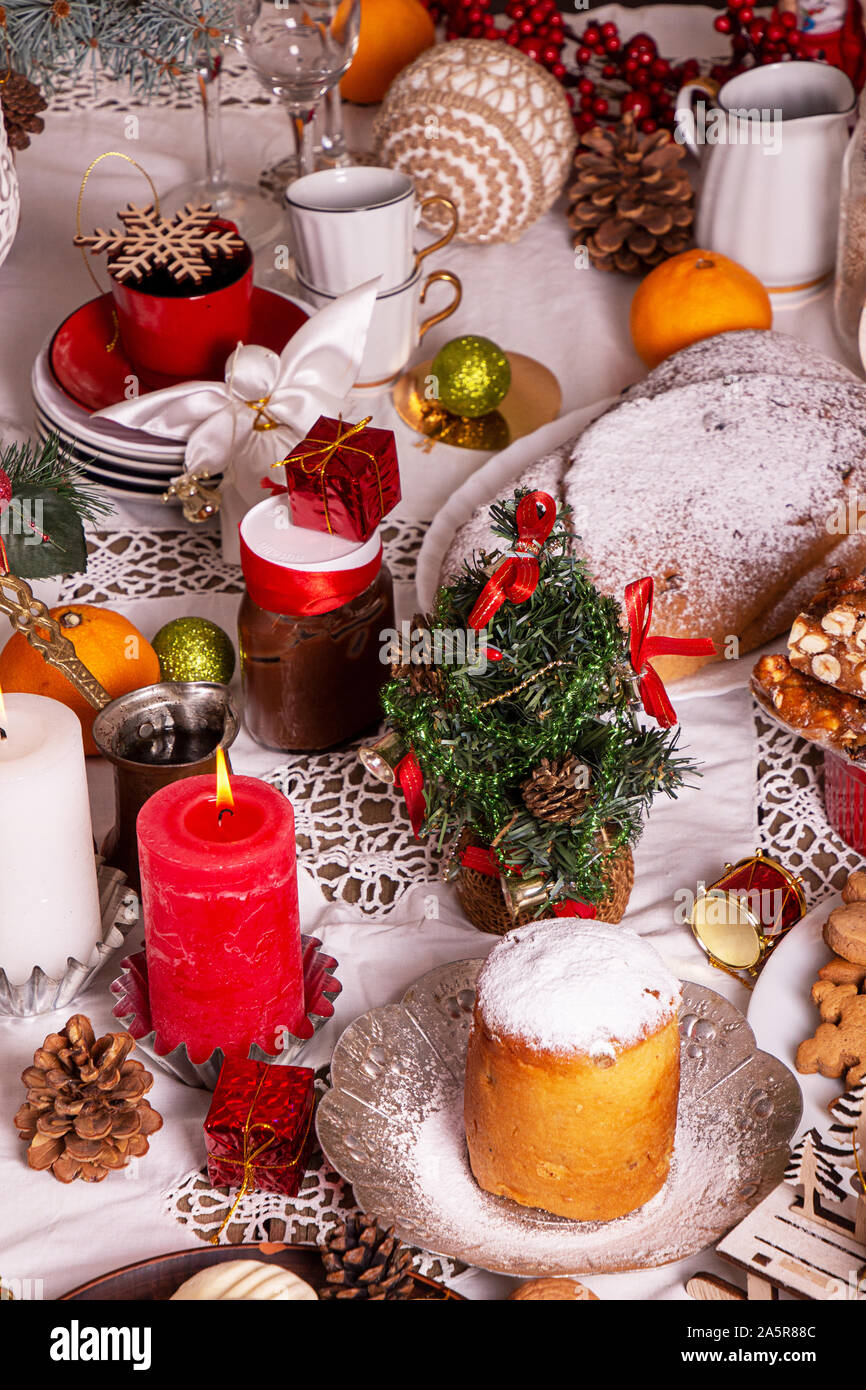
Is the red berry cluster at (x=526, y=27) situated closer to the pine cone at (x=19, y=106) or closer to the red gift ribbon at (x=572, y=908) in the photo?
the pine cone at (x=19, y=106)

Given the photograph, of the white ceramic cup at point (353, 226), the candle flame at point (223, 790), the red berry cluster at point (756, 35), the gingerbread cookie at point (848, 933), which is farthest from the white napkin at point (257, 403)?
the red berry cluster at point (756, 35)

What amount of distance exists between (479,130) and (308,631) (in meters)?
0.68

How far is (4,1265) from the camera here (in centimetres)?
68

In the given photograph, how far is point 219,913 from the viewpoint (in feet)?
2.24

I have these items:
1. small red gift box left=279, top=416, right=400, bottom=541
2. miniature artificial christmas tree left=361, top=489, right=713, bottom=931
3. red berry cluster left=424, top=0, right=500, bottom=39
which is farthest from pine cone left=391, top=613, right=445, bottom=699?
red berry cluster left=424, top=0, right=500, bottom=39

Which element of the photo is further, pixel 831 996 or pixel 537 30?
pixel 537 30

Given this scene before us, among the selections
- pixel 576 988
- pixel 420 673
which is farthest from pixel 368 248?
pixel 576 988

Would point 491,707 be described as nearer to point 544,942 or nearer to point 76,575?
point 544,942

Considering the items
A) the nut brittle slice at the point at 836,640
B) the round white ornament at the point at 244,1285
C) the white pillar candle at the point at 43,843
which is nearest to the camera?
the round white ornament at the point at 244,1285

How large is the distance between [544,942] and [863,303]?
826 mm

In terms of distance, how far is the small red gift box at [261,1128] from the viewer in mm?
684

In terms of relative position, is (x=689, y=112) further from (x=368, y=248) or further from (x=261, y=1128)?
(x=261, y=1128)

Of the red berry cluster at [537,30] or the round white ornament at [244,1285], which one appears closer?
the round white ornament at [244,1285]

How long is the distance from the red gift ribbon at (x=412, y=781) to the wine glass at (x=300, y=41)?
0.80 metres
